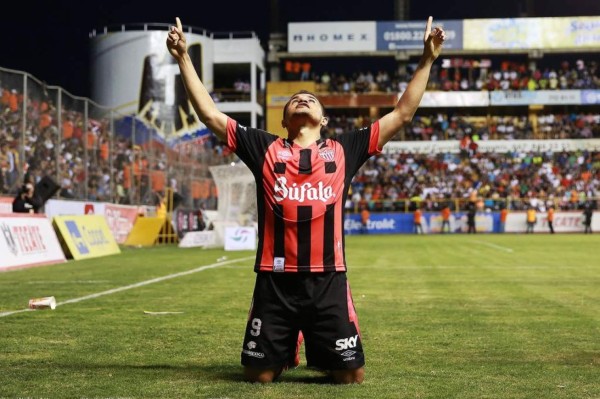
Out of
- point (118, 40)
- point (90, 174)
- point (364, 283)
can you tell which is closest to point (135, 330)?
point (364, 283)

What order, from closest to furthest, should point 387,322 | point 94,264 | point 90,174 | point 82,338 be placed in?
point 82,338 < point 387,322 < point 94,264 < point 90,174

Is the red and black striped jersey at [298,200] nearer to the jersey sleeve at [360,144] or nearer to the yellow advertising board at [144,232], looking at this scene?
the jersey sleeve at [360,144]

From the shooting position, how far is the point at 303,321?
5141 mm

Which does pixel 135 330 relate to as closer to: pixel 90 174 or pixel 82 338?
pixel 82 338

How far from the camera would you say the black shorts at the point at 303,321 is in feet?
16.6

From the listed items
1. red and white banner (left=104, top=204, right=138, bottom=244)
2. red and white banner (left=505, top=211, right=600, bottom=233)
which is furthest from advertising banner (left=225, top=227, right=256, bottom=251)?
red and white banner (left=505, top=211, right=600, bottom=233)

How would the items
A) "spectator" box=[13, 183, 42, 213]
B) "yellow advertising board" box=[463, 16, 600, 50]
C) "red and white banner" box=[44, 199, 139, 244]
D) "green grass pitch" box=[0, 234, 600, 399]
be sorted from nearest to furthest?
"green grass pitch" box=[0, 234, 600, 399] < "spectator" box=[13, 183, 42, 213] < "red and white banner" box=[44, 199, 139, 244] < "yellow advertising board" box=[463, 16, 600, 50]

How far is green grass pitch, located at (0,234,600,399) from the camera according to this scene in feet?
16.3

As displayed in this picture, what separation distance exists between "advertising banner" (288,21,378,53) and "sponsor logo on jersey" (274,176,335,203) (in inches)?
2289

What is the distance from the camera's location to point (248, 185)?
2873cm

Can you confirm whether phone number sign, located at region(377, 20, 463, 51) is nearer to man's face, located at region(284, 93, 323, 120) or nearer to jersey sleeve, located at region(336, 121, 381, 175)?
jersey sleeve, located at region(336, 121, 381, 175)

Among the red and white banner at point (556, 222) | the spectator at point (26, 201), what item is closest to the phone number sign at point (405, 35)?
the red and white banner at point (556, 222)

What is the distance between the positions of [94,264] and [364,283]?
25.0 ft

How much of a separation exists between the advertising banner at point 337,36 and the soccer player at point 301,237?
58.0 meters
